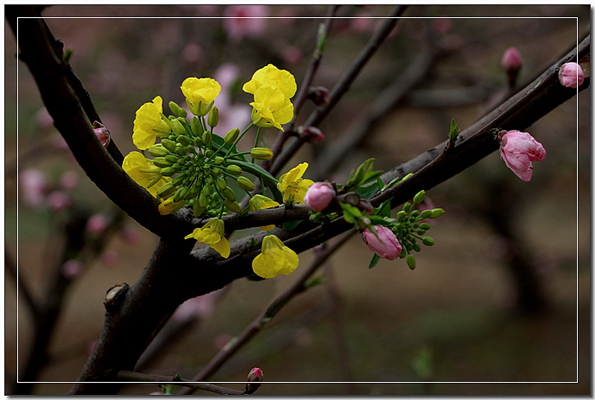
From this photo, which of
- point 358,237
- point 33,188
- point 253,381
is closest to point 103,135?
point 253,381

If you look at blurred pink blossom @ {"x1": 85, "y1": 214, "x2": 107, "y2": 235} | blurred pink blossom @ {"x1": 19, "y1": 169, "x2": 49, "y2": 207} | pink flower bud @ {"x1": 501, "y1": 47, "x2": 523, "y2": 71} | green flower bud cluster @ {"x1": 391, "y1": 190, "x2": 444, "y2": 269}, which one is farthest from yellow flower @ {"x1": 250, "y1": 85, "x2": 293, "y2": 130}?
blurred pink blossom @ {"x1": 19, "y1": 169, "x2": 49, "y2": 207}

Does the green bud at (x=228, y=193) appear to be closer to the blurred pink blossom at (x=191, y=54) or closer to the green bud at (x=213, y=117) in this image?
the green bud at (x=213, y=117)

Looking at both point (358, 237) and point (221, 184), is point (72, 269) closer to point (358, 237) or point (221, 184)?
point (221, 184)

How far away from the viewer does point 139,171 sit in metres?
0.33

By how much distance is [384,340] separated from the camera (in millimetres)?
1594

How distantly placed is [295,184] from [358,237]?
3.54 feet

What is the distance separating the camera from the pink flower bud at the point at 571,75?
353 millimetres

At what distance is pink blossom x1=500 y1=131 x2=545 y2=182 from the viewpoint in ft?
1.08

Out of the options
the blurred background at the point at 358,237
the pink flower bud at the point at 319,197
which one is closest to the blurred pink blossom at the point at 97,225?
the blurred background at the point at 358,237

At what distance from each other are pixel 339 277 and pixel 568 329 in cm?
58

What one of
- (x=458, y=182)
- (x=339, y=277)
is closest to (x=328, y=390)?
(x=339, y=277)

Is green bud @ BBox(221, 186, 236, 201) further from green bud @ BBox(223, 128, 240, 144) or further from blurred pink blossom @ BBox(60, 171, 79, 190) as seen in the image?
blurred pink blossom @ BBox(60, 171, 79, 190)

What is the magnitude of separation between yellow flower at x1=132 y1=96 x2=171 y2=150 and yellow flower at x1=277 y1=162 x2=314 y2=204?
0.09 m

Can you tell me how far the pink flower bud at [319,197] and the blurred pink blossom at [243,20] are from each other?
0.77 m
